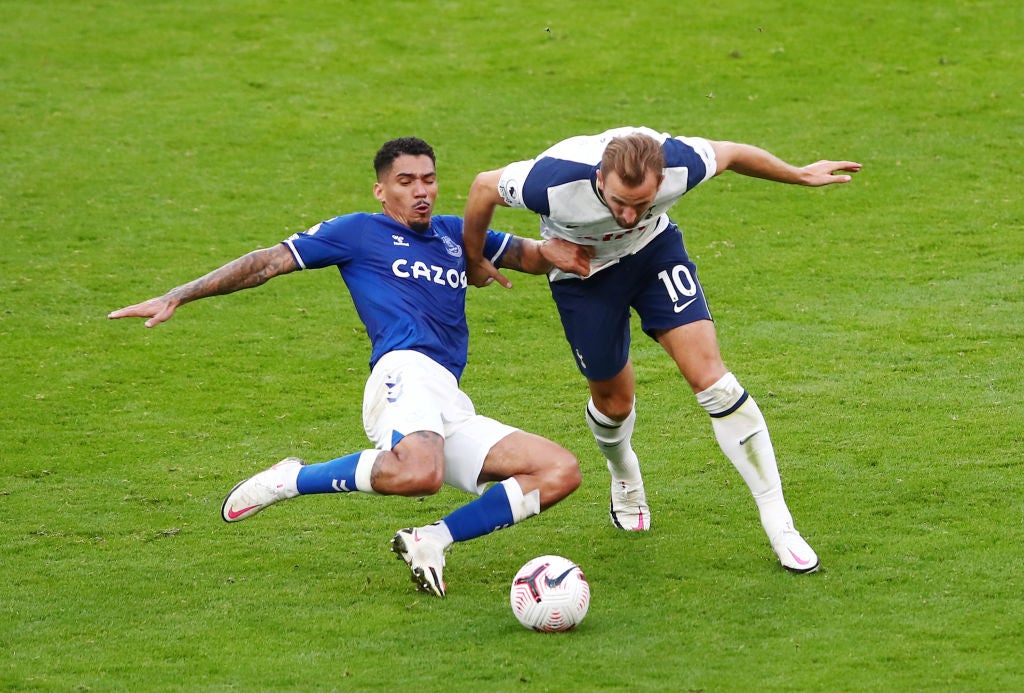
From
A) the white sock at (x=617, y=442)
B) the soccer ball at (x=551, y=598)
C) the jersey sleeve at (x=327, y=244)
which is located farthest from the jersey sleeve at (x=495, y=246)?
the soccer ball at (x=551, y=598)

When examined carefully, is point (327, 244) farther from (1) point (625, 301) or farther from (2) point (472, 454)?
(1) point (625, 301)

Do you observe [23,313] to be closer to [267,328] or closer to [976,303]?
[267,328]

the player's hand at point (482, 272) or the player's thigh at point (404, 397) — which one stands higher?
the player's hand at point (482, 272)

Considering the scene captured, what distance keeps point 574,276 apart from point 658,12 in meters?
12.3

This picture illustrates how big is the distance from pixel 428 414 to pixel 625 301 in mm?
1221

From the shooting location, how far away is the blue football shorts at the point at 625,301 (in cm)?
648

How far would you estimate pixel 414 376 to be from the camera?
6.38 meters

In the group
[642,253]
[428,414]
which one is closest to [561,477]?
[428,414]

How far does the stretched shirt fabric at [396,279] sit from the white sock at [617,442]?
85 cm

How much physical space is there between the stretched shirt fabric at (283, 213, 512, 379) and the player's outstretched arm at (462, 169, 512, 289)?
4.5 inches

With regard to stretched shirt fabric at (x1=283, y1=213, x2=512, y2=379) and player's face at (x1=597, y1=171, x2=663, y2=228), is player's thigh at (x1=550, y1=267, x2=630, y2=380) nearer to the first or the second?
stretched shirt fabric at (x1=283, y1=213, x2=512, y2=379)

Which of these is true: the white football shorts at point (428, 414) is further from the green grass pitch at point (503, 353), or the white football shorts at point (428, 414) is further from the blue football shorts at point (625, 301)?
the blue football shorts at point (625, 301)

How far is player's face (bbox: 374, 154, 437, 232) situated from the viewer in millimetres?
6809

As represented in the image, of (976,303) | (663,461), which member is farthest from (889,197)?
(663,461)
